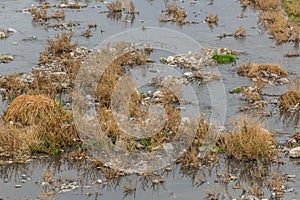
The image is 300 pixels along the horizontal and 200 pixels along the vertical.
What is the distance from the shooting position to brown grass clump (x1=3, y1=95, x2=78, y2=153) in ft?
29.8

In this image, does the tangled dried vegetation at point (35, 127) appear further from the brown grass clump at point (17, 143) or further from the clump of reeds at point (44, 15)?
the clump of reeds at point (44, 15)

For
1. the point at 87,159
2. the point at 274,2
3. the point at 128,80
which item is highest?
the point at 274,2

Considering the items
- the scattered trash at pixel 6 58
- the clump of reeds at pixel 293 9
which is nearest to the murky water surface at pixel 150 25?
the scattered trash at pixel 6 58

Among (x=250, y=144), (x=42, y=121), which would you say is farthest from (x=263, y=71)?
(x=42, y=121)

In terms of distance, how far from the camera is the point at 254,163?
28.8 ft

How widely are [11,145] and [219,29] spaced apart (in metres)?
8.73

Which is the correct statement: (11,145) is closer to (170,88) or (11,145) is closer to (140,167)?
(140,167)

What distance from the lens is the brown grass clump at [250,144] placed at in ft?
28.7

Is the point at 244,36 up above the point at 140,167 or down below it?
above

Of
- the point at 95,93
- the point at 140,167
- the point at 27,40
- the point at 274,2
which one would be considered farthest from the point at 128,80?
the point at 274,2

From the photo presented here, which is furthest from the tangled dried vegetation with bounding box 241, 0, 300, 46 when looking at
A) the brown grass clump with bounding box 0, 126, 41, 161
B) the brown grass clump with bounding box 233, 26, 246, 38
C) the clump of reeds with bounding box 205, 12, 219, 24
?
the brown grass clump with bounding box 0, 126, 41, 161

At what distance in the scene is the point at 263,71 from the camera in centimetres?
1238

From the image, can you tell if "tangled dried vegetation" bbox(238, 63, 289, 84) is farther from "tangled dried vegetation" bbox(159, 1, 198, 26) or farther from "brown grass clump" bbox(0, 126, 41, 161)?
"brown grass clump" bbox(0, 126, 41, 161)

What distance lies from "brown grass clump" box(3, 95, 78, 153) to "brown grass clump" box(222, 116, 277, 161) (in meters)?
2.60
